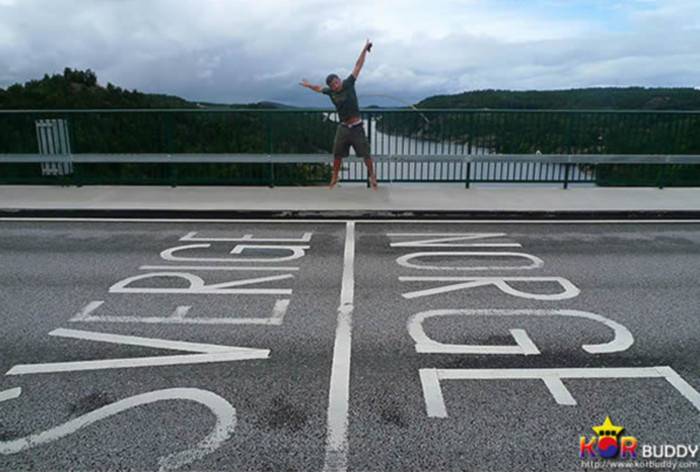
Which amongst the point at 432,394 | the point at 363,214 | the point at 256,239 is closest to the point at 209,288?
the point at 256,239

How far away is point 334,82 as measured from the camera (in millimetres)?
8891

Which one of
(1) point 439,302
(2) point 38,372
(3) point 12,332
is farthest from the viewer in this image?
(1) point 439,302

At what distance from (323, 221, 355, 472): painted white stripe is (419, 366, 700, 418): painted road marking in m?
0.53

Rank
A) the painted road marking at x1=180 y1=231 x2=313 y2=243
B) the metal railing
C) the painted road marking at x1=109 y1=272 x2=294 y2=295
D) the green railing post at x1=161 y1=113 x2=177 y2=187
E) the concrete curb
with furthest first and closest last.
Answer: the green railing post at x1=161 y1=113 x2=177 y2=187 < the metal railing < the concrete curb < the painted road marking at x1=180 y1=231 x2=313 y2=243 < the painted road marking at x1=109 y1=272 x2=294 y2=295

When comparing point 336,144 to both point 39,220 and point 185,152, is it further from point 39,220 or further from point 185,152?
point 39,220

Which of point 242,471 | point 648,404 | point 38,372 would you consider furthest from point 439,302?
point 38,372

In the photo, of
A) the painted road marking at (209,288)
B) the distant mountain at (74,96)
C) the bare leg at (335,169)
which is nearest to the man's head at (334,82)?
the bare leg at (335,169)

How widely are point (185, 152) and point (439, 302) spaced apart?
7.60m

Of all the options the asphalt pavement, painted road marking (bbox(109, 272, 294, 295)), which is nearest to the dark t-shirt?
the asphalt pavement

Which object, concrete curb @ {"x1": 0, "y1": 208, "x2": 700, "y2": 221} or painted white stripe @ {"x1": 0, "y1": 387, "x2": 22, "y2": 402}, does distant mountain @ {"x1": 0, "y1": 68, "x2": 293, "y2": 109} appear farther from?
painted white stripe @ {"x1": 0, "y1": 387, "x2": 22, "y2": 402}

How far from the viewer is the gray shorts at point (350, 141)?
924cm

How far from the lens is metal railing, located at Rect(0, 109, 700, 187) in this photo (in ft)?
32.1

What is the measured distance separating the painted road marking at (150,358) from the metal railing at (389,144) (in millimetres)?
6106

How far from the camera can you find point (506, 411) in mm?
3049
